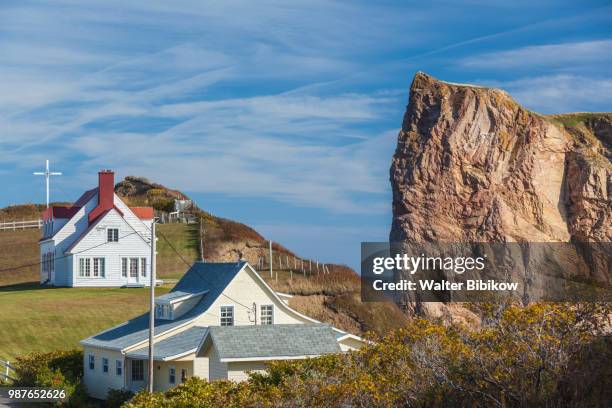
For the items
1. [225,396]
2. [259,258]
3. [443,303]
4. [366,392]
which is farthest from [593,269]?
[366,392]

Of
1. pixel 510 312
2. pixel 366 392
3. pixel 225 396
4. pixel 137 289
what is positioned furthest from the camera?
pixel 137 289

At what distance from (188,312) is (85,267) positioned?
27109mm

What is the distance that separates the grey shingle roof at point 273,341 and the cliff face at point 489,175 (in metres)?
18.3

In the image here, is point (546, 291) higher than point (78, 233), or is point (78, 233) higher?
point (78, 233)

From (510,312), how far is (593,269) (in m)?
39.7

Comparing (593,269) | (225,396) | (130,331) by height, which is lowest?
(225,396)

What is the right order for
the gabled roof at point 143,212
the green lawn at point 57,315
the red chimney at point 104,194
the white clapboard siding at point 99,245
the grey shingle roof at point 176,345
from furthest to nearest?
the gabled roof at point 143,212
the red chimney at point 104,194
the white clapboard siding at point 99,245
the green lawn at point 57,315
the grey shingle roof at point 176,345

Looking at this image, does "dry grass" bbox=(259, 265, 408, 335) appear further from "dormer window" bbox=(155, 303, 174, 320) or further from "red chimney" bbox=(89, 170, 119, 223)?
"dormer window" bbox=(155, 303, 174, 320)

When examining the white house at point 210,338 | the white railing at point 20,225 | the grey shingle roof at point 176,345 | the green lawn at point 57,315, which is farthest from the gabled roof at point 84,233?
the grey shingle roof at point 176,345

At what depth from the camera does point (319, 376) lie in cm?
2412

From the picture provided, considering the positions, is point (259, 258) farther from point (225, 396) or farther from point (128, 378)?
point (225, 396)

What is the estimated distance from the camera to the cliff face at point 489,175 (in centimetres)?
5497

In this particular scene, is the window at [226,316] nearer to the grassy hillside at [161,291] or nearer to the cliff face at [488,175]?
the grassy hillside at [161,291]

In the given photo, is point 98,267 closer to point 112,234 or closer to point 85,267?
point 85,267
